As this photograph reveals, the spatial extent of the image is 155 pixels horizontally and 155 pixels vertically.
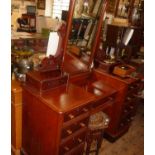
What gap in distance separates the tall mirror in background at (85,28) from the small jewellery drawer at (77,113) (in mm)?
615

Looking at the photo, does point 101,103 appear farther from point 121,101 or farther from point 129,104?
point 129,104

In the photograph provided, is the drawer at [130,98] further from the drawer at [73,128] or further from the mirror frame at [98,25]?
the drawer at [73,128]

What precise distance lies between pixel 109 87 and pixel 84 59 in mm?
421

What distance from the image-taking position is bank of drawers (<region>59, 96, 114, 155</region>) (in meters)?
1.47

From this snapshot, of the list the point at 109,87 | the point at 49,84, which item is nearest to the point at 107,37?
the point at 109,87

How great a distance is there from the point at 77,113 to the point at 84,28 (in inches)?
36.1

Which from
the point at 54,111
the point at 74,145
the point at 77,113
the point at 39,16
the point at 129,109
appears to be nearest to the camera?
the point at 54,111

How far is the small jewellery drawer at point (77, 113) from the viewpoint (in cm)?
145

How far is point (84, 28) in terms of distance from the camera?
78.0 inches

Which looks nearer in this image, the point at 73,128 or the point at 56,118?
the point at 56,118

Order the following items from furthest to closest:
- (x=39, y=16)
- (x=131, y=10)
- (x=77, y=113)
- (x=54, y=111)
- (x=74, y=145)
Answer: (x=131, y=10) → (x=39, y=16) → (x=74, y=145) → (x=77, y=113) → (x=54, y=111)

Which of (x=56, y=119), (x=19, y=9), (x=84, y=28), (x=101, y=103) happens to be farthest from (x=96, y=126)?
(x=19, y=9)

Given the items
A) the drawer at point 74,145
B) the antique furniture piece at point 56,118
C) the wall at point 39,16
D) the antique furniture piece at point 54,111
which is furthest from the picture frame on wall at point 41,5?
the drawer at point 74,145
